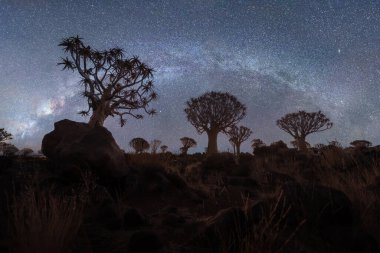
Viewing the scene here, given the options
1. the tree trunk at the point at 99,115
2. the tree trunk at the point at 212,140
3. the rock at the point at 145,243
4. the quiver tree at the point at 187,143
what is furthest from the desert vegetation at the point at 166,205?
the quiver tree at the point at 187,143

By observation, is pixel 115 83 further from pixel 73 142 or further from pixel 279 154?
pixel 73 142

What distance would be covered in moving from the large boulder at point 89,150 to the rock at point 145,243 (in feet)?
12.5

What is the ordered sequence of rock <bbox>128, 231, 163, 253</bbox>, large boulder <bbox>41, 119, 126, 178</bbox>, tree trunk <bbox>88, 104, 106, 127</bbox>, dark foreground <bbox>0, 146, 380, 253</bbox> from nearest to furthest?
1. dark foreground <bbox>0, 146, 380, 253</bbox>
2. rock <bbox>128, 231, 163, 253</bbox>
3. large boulder <bbox>41, 119, 126, 178</bbox>
4. tree trunk <bbox>88, 104, 106, 127</bbox>

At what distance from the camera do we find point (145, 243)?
295 cm

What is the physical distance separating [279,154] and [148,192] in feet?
33.9

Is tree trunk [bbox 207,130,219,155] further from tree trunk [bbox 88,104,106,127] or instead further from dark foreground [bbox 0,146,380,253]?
dark foreground [bbox 0,146,380,253]

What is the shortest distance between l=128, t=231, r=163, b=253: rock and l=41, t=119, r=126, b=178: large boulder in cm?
380

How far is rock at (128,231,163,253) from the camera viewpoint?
2.93 meters

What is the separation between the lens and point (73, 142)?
6.91 meters

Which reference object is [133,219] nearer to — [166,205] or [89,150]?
[166,205]

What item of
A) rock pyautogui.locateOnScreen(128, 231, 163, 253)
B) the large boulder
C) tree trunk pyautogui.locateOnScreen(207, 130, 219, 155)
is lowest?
rock pyautogui.locateOnScreen(128, 231, 163, 253)

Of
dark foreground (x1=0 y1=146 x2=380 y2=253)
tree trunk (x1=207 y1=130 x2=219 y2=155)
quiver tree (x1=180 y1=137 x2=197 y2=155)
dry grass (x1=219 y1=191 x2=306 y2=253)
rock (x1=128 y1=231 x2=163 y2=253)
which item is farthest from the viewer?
quiver tree (x1=180 y1=137 x2=197 y2=155)

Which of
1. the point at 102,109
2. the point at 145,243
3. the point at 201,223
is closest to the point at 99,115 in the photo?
the point at 102,109

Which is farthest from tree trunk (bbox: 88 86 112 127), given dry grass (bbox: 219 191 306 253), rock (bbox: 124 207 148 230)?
dry grass (bbox: 219 191 306 253)
